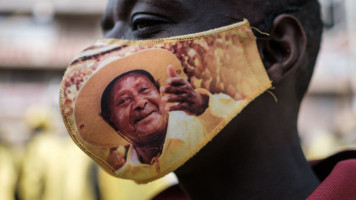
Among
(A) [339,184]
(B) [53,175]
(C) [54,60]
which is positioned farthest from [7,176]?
(C) [54,60]

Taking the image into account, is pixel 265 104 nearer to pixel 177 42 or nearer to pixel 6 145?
pixel 177 42

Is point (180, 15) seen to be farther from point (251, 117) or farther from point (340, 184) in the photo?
point (340, 184)

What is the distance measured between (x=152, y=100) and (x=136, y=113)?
7 cm

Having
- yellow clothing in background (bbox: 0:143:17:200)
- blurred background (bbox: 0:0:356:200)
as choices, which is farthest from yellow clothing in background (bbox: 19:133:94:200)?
blurred background (bbox: 0:0:356:200)

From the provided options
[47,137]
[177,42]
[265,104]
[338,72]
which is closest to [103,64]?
[177,42]

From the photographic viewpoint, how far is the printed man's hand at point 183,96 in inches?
53.1

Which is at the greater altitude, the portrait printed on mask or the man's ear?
the man's ear

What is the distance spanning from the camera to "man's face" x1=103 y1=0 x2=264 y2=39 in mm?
1430

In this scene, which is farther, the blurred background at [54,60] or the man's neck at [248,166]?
the blurred background at [54,60]

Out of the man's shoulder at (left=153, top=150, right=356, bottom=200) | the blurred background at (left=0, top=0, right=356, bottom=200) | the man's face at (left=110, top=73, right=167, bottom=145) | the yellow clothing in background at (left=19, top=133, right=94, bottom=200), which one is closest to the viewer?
the man's shoulder at (left=153, top=150, right=356, bottom=200)

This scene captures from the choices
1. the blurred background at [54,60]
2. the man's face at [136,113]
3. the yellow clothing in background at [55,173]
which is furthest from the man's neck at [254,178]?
the blurred background at [54,60]

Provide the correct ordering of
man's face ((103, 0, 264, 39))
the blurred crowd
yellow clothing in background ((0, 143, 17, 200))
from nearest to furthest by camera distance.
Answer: man's face ((103, 0, 264, 39)) → the blurred crowd → yellow clothing in background ((0, 143, 17, 200))

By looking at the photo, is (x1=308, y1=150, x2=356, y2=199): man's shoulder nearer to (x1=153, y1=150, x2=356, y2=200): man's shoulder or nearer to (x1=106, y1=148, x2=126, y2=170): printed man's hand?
(x1=153, y1=150, x2=356, y2=200): man's shoulder

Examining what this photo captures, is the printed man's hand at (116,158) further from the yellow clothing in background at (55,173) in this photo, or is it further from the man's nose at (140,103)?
the yellow clothing in background at (55,173)
